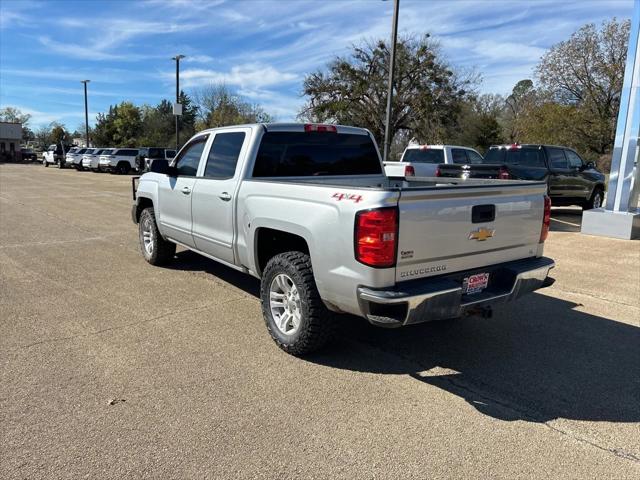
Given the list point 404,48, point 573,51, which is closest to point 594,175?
point 404,48

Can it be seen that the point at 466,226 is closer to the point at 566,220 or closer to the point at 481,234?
the point at 481,234

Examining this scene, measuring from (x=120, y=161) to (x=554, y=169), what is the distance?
101 feet

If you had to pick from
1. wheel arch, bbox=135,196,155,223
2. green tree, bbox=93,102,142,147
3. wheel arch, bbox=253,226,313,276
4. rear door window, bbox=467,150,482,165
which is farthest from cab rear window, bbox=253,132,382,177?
green tree, bbox=93,102,142,147

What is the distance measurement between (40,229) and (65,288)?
195 inches

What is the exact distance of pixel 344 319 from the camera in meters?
5.21

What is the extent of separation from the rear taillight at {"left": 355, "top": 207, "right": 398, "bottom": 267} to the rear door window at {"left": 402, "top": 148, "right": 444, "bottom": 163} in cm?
1021

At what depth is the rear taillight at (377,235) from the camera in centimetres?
333

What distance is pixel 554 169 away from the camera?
42.3ft

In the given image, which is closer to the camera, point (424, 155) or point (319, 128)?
point (319, 128)

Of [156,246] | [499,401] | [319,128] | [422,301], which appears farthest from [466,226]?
[156,246]

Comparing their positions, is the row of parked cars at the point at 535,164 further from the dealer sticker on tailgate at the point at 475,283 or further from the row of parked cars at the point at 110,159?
the row of parked cars at the point at 110,159

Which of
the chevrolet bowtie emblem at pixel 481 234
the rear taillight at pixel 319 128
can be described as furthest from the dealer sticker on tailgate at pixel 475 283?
the rear taillight at pixel 319 128

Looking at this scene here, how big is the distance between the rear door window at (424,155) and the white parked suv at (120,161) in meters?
27.2

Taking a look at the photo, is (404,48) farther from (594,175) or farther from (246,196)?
(246,196)
